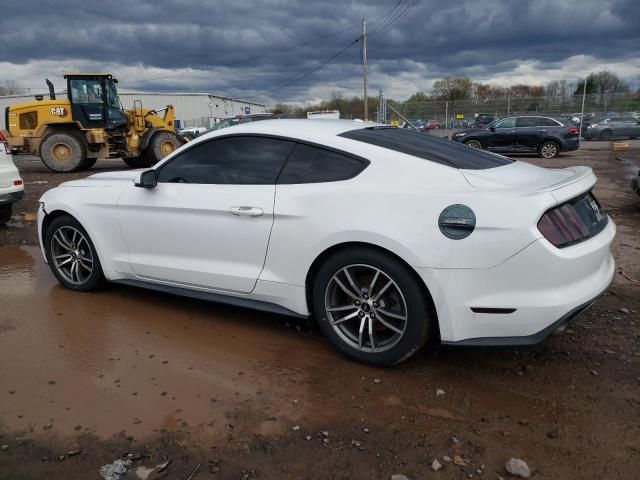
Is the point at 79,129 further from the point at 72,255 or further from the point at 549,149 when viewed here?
the point at 549,149

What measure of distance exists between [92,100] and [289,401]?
15.8m

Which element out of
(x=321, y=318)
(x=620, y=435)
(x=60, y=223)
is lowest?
(x=620, y=435)

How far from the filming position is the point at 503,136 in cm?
1897

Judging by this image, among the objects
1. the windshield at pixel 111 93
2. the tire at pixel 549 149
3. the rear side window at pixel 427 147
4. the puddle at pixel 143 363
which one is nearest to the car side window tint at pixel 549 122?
the tire at pixel 549 149

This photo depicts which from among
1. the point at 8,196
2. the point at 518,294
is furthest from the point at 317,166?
the point at 8,196

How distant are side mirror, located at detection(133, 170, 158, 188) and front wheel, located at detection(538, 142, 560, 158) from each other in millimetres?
17314

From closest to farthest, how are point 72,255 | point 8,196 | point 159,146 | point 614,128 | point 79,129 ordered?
point 72,255
point 8,196
point 79,129
point 159,146
point 614,128

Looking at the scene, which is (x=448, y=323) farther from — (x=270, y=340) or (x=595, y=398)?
(x=270, y=340)

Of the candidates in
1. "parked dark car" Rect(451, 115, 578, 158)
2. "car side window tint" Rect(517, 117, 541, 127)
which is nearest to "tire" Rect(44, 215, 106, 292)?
"parked dark car" Rect(451, 115, 578, 158)

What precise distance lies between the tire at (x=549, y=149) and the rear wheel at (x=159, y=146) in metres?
12.6

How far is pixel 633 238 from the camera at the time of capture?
20.7 ft

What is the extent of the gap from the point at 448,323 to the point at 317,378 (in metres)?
0.88

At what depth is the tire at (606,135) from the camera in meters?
27.1

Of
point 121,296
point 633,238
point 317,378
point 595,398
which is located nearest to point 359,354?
point 317,378
